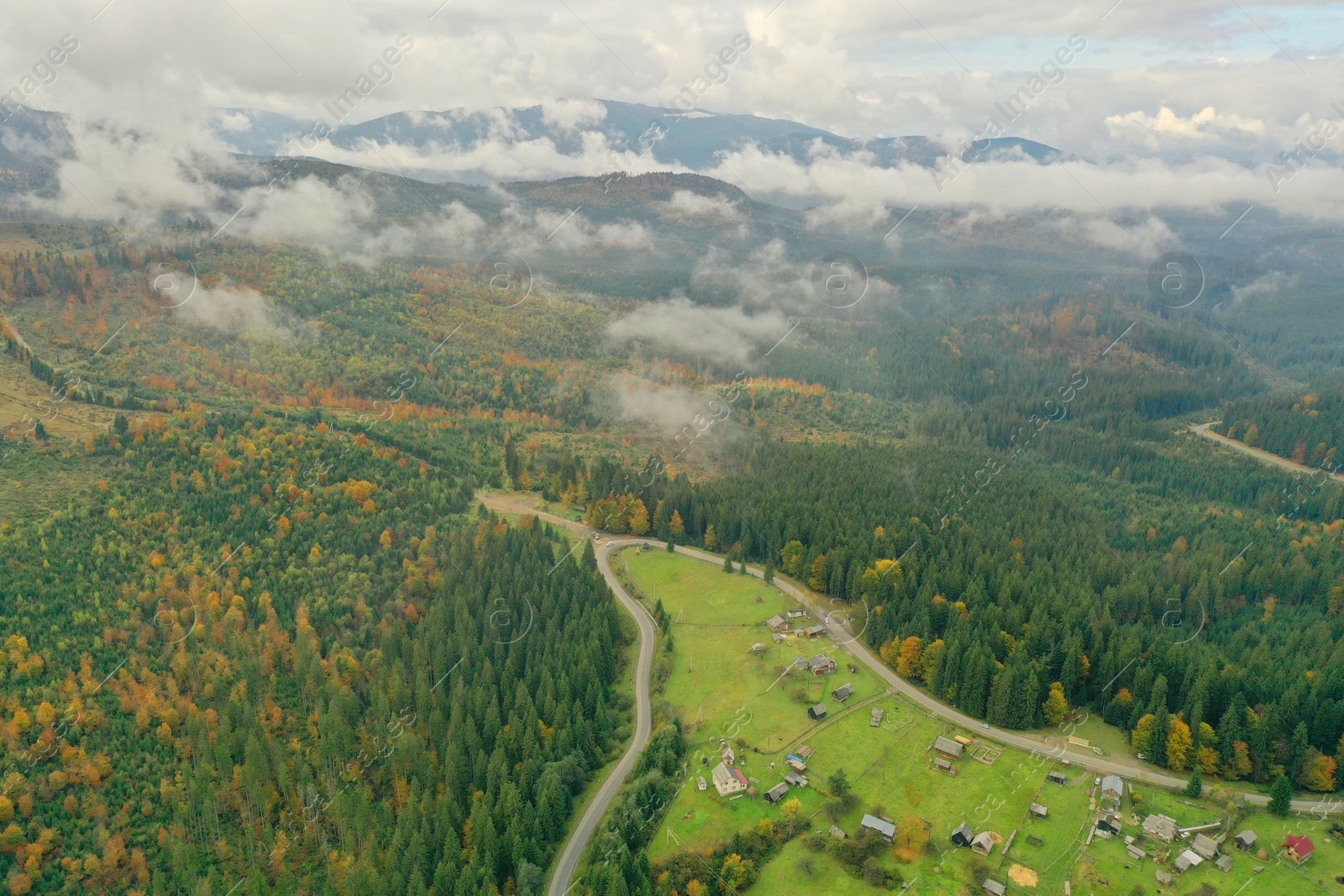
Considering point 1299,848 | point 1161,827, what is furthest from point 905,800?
point 1299,848

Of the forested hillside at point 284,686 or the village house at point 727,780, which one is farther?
the forested hillside at point 284,686

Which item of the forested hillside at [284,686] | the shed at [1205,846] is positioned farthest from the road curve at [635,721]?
the shed at [1205,846]

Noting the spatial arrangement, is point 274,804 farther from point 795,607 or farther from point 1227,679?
point 1227,679

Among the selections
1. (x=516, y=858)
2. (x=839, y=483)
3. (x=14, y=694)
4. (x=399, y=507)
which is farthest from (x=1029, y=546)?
(x=14, y=694)

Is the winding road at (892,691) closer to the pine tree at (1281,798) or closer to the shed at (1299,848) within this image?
the pine tree at (1281,798)

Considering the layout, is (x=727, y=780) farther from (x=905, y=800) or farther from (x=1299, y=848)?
(x=1299, y=848)

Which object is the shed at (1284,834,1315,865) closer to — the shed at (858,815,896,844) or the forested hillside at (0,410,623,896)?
the shed at (858,815,896,844)
